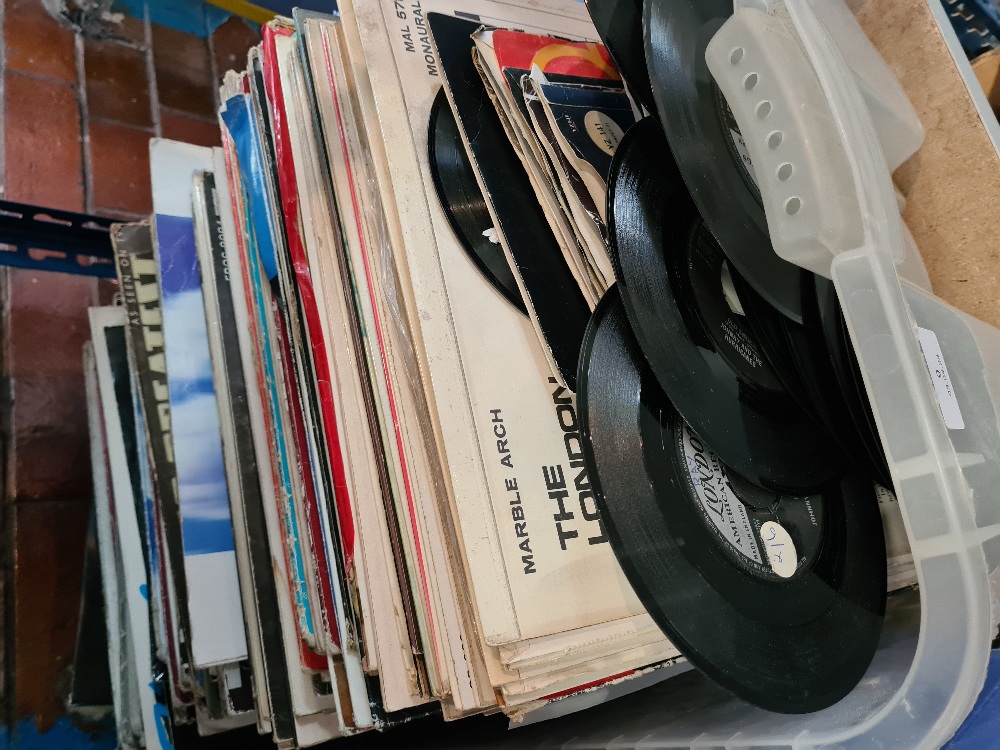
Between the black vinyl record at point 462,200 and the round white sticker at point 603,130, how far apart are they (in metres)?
0.13

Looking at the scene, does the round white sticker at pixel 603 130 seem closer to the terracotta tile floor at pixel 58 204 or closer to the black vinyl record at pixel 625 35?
the black vinyl record at pixel 625 35

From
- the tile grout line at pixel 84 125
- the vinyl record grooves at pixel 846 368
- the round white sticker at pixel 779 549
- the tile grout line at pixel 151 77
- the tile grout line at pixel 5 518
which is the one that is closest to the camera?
the vinyl record grooves at pixel 846 368

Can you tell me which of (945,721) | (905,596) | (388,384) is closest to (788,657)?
(945,721)

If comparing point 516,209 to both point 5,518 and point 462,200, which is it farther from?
point 5,518

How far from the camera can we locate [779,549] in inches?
26.6

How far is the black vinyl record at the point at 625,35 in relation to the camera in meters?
0.64

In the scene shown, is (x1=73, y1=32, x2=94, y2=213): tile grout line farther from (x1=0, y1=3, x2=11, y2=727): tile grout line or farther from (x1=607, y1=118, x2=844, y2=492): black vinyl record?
(x1=607, y1=118, x2=844, y2=492): black vinyl record

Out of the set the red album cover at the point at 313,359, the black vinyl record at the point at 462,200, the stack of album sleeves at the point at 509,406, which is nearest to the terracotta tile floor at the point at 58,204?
the stack of album sleeves at the point at 509,406

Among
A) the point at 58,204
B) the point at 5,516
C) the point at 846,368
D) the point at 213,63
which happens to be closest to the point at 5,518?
the point at 5,516

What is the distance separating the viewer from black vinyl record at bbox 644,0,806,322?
56 cm

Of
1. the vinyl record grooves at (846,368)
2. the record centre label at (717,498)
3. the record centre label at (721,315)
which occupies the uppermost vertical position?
the record centre label at (721,315)

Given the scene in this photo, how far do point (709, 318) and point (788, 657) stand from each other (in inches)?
12.2

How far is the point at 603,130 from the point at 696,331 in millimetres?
244

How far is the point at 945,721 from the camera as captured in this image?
47 centimetres
